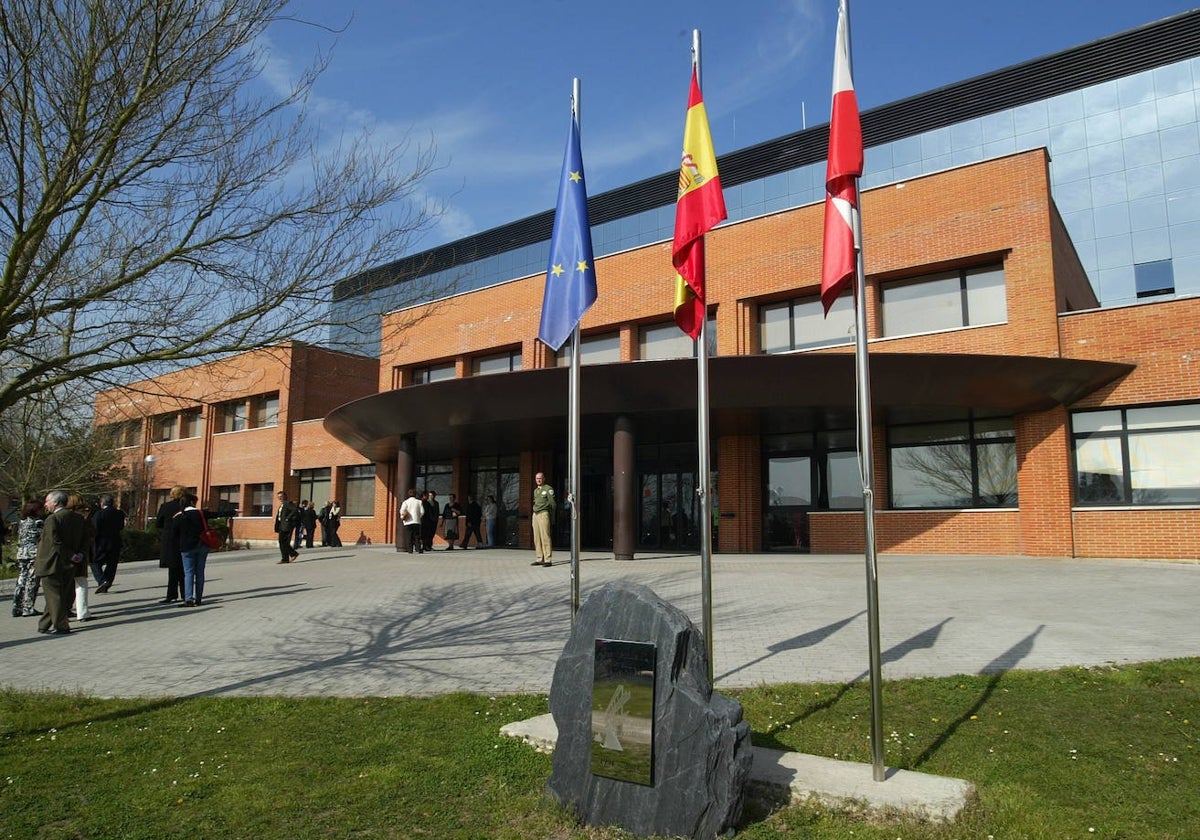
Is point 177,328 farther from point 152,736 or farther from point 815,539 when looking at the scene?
point 815,539

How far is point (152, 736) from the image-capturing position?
576cm

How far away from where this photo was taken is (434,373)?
29734mm

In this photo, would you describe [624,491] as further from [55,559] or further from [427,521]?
[55,559]

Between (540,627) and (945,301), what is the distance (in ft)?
45.1

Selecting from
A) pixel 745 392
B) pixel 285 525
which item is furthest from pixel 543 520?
pixel 285 525

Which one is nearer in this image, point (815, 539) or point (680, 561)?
point (680, 561)

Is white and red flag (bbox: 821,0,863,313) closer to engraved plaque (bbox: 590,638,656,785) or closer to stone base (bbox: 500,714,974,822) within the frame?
engraved plaque (bbox: 590,638,656,785)

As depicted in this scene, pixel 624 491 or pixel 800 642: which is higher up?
pixel 624 491

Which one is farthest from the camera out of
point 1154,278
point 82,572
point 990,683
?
point 1154,278

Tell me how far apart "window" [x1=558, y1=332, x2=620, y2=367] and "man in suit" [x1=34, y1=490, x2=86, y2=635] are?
15.3 metres

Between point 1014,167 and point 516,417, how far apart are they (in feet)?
41.0

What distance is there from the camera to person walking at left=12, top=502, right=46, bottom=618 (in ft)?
38.3

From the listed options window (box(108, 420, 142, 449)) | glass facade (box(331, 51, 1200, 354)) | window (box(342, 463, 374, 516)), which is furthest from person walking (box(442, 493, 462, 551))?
glass facade (box(331, 51, 1200, 354))

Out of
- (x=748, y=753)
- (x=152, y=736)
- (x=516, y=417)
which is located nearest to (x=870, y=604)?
(x=748, y=753)
